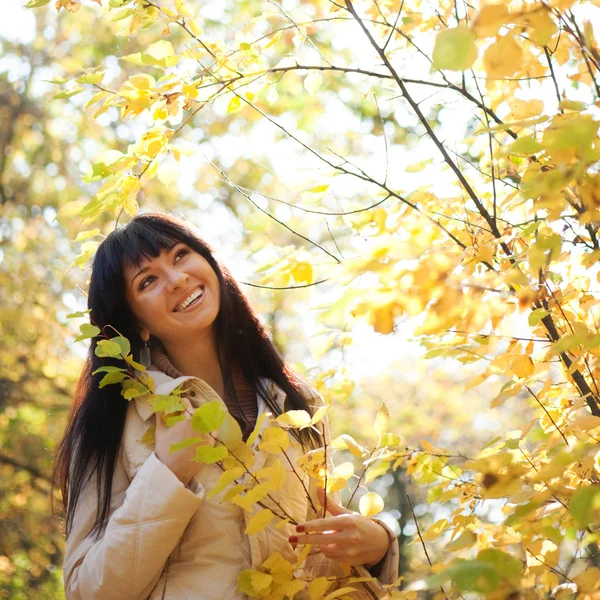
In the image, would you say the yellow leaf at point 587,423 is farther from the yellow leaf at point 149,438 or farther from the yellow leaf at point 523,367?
the yellow leaf at point 149,438

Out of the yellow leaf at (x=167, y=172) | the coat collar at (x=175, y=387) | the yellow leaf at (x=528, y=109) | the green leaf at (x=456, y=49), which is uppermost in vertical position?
the green leaf at (x=456, y=49)

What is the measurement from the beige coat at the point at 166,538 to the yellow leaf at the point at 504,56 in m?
0.91

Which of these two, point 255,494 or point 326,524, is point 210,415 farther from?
point 326,524

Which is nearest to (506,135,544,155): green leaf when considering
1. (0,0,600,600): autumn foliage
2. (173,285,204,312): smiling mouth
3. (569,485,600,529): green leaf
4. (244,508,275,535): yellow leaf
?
(0,0,600,600): autumn foliage

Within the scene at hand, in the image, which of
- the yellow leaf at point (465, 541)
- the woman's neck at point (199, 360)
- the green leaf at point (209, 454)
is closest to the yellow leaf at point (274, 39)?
the woman's neck at point (199, 360)

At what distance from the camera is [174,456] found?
1.45m

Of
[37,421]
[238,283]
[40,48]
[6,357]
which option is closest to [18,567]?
[37,421]

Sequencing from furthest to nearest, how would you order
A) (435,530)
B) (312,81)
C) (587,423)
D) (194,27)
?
(312,81) → (194,27) → (435,530) → (587,423)

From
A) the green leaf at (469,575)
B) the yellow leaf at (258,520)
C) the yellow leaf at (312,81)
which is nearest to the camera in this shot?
the green leaf at (469,575)

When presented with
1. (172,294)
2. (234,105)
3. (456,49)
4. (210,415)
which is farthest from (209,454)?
(234,105)

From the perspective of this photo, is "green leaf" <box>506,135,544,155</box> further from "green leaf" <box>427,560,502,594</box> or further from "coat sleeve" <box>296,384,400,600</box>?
"coat sleeve" <box>296,384,400,600</box>

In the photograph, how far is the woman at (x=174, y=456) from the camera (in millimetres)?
1397

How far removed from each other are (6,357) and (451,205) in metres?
6.50

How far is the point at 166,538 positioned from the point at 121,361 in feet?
1.52
